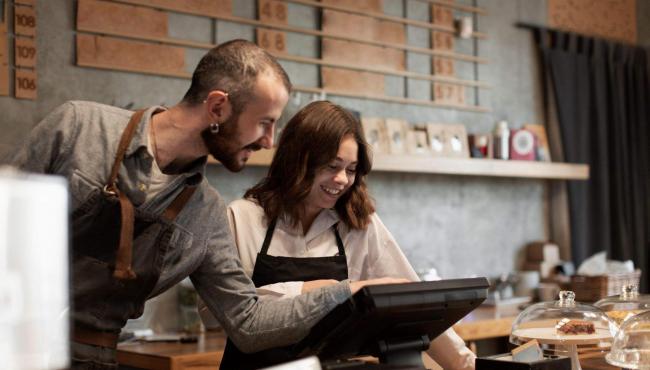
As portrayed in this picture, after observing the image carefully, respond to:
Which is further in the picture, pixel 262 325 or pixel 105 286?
pixel 262 325

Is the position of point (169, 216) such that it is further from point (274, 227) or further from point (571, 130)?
point (571, 130)

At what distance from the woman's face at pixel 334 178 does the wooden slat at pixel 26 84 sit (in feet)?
5.66

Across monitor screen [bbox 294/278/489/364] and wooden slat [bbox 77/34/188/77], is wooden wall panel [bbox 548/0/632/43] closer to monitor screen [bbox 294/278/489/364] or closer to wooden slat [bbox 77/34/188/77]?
wooden slat [bbox 77/34/188/77]

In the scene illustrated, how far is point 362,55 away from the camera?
198 inches

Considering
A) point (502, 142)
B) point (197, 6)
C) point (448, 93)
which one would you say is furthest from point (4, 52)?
point (502, 142)

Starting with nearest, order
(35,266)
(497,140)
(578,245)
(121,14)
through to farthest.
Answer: (35,266), (121,14), (497,140), (578,245)

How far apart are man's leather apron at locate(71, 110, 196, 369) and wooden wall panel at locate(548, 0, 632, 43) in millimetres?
4754

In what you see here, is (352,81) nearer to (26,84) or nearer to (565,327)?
(26,84)

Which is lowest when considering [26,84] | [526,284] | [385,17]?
[526,284]

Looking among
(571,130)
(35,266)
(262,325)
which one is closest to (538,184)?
(571,130)

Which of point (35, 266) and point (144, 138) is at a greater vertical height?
point (144, 138)

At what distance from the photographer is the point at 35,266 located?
756 millimetres

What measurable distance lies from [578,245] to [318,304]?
14.3ft

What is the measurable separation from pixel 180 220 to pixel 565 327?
3.17 feet
